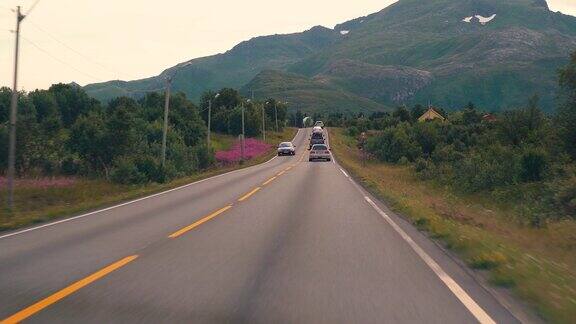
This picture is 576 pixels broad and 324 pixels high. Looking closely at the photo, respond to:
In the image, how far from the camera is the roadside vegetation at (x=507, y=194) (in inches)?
326

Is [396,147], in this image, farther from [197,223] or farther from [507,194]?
[197,223]

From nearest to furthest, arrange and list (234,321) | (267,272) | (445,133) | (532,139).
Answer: (234,321), (267,272), (532,139), (445,133)

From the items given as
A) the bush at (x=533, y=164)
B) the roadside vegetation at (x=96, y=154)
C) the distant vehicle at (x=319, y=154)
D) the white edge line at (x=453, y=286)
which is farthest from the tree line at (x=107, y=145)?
the white edge line at (x=453, y=286)

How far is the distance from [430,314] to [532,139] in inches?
1723

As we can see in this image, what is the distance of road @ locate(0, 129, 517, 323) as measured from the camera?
19.6 ft

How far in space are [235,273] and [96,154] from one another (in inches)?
1721

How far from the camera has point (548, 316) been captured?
5.97m

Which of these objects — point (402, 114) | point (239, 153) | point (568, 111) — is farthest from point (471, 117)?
point (568, 111)

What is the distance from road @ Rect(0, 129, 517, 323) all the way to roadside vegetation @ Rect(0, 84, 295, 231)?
4368 mm

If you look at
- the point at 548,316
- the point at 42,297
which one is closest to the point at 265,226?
the point at 42,297

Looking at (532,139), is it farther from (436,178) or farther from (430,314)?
(430,314)

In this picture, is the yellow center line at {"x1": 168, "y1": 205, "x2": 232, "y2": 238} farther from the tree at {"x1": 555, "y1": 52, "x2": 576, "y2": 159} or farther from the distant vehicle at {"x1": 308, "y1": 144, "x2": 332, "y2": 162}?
the distant vehicle at {"x1": 308, "y1": 144, "x2": 332, "y2": 162}

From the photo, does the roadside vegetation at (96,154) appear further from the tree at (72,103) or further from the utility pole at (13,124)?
the utility pole at (13,124)

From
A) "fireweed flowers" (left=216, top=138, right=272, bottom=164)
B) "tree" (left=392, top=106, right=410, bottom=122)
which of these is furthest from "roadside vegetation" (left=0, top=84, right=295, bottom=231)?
"tree" (left=392, top=106, right=410, bottom=122)
